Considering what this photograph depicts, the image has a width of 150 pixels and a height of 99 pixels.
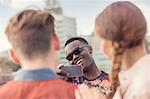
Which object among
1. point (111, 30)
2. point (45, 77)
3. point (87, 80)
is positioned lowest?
point (87, 80)

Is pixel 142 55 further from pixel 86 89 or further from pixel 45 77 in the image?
pixel 45 77

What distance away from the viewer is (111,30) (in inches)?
77.2

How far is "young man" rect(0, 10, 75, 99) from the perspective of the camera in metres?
1.92

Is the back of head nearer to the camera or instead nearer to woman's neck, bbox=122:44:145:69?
woman's neck, bbox=122:44:145:69

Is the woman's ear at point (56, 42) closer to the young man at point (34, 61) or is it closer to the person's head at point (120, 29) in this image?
the young man at point (34, 61)

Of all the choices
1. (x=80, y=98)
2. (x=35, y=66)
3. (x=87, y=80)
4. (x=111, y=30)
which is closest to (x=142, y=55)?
(x=111, y=30)

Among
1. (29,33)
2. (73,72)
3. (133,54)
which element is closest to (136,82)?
(133,54)

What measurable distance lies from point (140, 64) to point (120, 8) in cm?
25

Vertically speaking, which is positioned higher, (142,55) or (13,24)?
(13,24)

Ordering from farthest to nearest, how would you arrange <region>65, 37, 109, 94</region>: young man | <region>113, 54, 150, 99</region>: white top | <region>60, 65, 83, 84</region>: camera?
<region>65, 37, 109, 94</region>: young man, <region>60, 65, 83, 84</region>: camera, <region>113, 54, 150, 99</region>: white top

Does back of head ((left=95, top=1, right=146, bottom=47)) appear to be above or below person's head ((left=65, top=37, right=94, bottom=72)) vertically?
above

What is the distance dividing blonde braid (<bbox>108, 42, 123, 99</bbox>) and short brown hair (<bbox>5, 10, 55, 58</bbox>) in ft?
0.89

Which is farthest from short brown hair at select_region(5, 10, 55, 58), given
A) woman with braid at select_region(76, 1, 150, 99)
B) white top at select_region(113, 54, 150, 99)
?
white top at select_region(113, 54, 150, 99)

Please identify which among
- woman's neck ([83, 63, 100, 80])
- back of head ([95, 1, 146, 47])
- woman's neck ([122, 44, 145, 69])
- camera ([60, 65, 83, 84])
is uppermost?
back of head ([95, 1, 146, 47])
